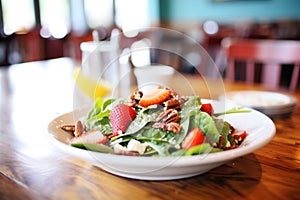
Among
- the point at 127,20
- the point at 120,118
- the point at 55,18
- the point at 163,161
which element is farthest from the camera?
the point at 127,20

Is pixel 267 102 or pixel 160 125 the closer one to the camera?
pixel 160 125

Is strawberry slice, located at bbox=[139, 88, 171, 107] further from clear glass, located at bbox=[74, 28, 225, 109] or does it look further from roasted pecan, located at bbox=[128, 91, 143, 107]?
clear glass, located at bbox=[74, 28, 225, 109]

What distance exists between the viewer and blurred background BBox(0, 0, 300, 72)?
14.3 ft

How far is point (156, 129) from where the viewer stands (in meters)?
0.54

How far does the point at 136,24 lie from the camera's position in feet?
19.8

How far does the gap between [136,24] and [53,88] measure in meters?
4.88

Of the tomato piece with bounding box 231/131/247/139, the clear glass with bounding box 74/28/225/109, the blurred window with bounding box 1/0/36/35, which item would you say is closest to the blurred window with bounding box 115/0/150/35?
the blurred window with bounding box 1/0/36/35

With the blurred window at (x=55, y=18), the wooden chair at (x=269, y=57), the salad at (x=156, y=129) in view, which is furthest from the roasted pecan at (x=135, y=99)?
the blurred window at (x=55, y=18)

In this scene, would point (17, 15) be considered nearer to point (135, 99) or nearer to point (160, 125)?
point (135, 99)

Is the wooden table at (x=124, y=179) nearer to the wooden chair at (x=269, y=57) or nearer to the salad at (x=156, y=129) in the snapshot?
the salad at (x=156, y=129)

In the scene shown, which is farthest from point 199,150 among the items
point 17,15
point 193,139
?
point 17,15

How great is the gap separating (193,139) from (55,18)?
485cm

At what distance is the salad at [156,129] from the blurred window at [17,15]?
4288 millimetres

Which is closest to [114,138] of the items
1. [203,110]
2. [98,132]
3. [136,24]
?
[98,132]
